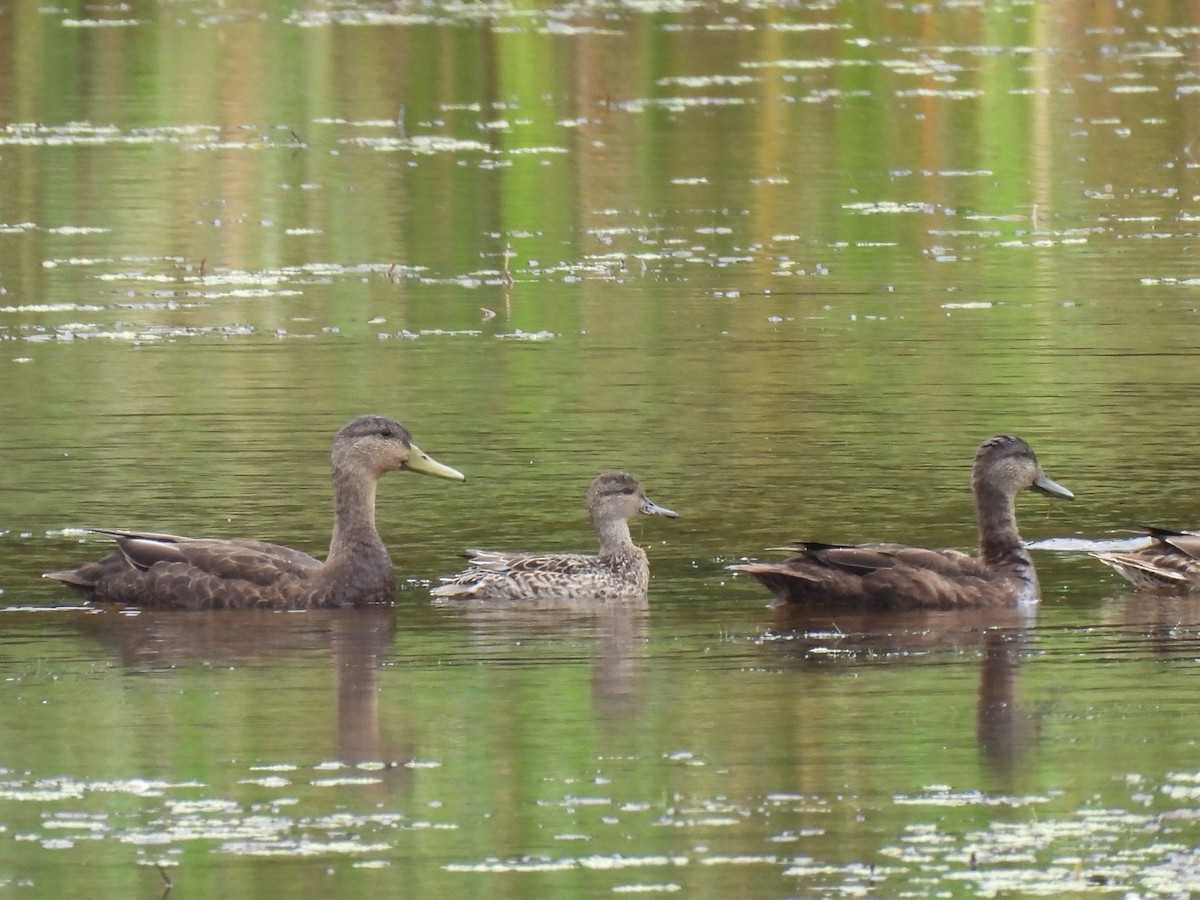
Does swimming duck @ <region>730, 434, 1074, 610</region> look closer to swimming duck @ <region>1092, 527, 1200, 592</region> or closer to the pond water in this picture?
the pond water

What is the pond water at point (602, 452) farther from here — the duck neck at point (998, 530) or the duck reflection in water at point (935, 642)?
the duck neck at point (998, 530)

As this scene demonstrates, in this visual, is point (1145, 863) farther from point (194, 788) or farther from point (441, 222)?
point (441, 222)

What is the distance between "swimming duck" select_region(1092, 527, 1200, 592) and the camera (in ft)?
40.2

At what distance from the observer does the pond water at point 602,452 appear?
8375mm

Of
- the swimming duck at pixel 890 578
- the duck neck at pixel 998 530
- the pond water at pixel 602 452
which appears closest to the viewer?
the pond water at pixel 602 452

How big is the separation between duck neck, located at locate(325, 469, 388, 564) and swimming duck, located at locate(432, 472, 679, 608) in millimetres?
344

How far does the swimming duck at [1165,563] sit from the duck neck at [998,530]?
377 millimetres

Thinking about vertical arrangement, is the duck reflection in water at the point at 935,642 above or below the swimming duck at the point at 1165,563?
below

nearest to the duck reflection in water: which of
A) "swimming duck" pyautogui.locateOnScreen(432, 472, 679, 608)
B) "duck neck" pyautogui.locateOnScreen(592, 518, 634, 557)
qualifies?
"swimming duck" pyautogui.locateOnScreen(432, 472, 679, 608)

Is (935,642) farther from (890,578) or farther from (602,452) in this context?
(602,452)

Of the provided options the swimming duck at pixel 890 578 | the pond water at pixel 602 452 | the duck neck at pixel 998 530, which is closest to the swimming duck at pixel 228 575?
the pond water at pixel 602 452

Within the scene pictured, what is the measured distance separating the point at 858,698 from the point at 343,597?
2.93 meters

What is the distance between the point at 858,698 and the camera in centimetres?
1005

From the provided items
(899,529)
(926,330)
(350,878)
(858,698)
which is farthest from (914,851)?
(926,330)
